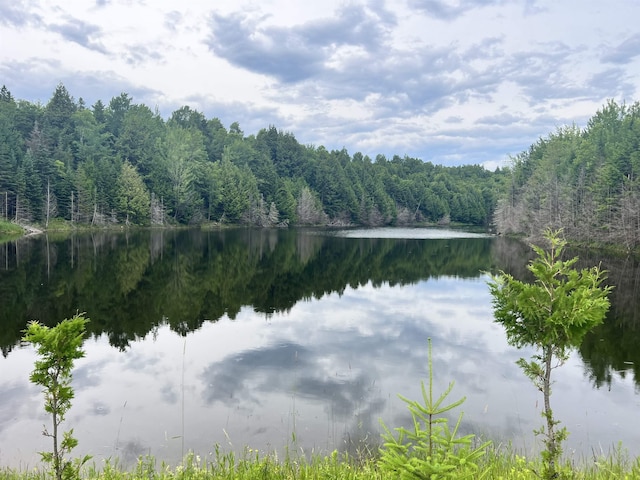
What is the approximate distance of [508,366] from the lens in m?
21.3

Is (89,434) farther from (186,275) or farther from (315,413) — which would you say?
(186,275)

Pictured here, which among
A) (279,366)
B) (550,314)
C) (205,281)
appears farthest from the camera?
(205,281)

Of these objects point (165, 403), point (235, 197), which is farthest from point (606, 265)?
point (235, 197)

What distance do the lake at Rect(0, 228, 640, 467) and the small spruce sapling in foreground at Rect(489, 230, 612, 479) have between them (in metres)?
0.88

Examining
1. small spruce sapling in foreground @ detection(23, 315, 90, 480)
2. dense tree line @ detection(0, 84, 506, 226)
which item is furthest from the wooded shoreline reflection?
dense tree line @ detection(0, 84, 506, 226)

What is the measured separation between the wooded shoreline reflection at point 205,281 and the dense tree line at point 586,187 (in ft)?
50.8

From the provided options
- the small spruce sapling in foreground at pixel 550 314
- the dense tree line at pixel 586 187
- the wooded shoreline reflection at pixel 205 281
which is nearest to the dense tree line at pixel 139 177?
the wooded shoreline reflection at pixel 205 281

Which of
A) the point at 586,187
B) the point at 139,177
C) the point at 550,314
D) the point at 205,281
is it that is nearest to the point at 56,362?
the point at 550,314

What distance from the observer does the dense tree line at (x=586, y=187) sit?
2945 inches

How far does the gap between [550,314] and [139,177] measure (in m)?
137

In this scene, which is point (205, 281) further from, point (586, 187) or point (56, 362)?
point (586, 187)

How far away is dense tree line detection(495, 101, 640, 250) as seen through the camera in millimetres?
74812

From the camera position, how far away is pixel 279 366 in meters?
20.4

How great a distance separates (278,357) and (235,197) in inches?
5089
